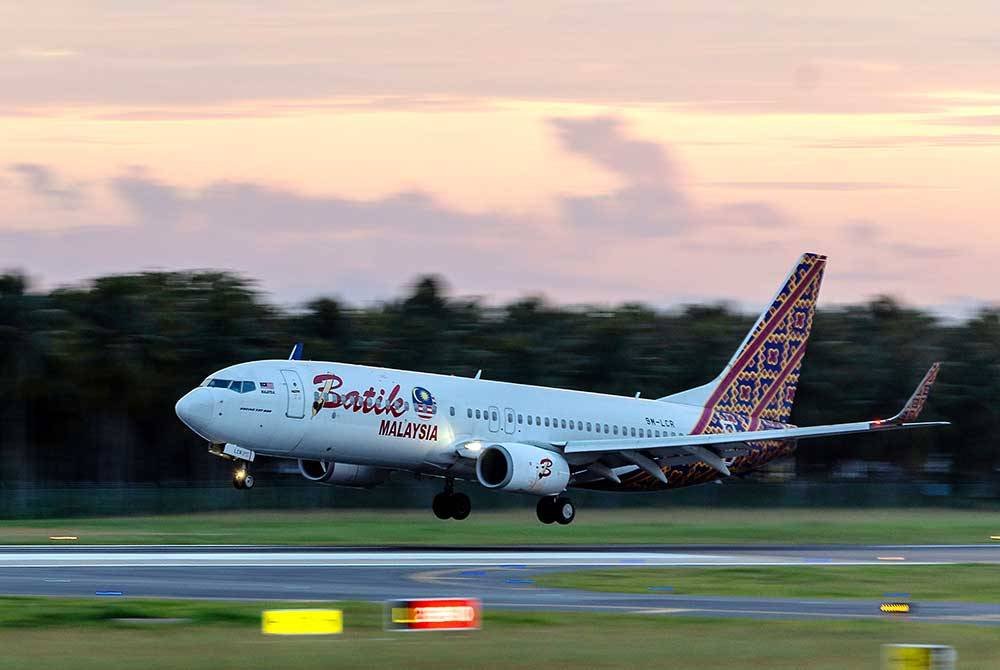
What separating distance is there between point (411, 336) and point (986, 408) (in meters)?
30.6

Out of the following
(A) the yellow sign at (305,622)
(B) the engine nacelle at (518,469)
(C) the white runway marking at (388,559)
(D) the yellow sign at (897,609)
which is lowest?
(A) the yellow sign at (305,622)

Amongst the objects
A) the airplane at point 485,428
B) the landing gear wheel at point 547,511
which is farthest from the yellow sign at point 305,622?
the landing gear wheel at point 547,511

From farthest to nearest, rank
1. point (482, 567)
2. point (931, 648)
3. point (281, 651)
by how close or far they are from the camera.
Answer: point (482, 567), point (281, 651), point (931, 648)

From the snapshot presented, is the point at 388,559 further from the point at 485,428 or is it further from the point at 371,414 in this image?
the point at 485,428

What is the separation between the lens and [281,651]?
17.5m

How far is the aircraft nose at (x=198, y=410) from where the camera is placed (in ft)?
139

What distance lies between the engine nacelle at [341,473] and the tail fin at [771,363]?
13.0 m

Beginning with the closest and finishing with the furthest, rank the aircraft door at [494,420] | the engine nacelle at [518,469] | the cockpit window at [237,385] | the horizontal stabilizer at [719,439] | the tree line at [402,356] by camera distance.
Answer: the cockpit window at [237,385] < the engine nacelle at [518,469] < the horizontal stabilizer at [719,439] < the aircraft door at [494,420] < the tree line at [402,356]

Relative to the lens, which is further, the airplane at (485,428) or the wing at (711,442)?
the wing at (711,442)

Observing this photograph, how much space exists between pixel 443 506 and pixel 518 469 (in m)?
4.51

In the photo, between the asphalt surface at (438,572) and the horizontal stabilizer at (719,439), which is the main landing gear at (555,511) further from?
the asphalt surface at (438,572)

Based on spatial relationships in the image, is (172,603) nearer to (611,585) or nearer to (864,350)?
(611,585)

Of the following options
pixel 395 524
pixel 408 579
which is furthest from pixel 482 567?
pixel 395 524

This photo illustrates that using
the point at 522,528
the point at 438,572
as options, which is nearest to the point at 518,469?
the point at 522,528
